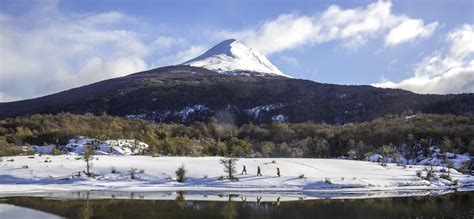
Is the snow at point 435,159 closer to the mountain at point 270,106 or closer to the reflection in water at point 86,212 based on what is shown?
the mountain at point 270,106

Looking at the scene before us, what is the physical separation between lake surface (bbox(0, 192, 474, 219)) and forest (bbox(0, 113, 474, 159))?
136 ft

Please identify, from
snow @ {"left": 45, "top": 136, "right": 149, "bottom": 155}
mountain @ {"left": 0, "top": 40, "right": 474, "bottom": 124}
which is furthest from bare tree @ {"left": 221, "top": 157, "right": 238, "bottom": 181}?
mountain @ {"left": 0, "top": 40, "right": 474, "bottom": 124}

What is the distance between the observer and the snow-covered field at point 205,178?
148ft

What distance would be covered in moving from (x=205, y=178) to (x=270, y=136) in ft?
280

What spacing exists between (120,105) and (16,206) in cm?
15919

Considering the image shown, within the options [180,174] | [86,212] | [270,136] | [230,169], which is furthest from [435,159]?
[86,212]

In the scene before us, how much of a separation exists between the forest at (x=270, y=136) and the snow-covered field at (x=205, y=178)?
74.6ft

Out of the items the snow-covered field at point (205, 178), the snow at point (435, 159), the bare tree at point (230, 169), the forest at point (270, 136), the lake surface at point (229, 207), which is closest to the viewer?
the lake surface at point (229, 207)

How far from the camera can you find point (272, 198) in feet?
122

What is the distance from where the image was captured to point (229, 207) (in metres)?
30.4

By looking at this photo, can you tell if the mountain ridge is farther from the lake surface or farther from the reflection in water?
the reflection in water

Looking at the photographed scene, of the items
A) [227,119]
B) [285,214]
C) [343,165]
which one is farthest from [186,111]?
[285,214]

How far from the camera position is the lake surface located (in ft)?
89.1

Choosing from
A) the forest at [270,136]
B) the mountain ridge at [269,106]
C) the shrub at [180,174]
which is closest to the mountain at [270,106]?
the mountain ridge at [269,106]
